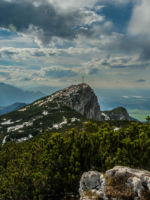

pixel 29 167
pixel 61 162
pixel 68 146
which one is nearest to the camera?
pixel 61 162

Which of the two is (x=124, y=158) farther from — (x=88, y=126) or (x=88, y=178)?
(x=88, y=126)

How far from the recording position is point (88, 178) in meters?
13.7

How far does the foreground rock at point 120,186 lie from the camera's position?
10.9 m

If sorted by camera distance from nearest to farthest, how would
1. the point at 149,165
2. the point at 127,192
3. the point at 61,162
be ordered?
the point at 127,192, the point at 149,165, the point at 61,162

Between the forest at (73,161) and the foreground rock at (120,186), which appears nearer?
the foreground rock at (120,186)

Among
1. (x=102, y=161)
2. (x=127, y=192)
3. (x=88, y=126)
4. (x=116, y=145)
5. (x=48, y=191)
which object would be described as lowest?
(x=48, y=191)

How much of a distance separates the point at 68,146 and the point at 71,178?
3.85 m

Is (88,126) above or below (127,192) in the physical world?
above

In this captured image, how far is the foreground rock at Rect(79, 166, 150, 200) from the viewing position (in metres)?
10.9

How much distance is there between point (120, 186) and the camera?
11.6 metres

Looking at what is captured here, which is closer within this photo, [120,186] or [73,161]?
[120,186]

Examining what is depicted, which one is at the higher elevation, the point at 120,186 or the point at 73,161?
the point at 73,161

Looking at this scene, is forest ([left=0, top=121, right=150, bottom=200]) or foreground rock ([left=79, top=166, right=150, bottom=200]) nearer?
foreground rock ([left=79, top=166, right=150, bottom=200])

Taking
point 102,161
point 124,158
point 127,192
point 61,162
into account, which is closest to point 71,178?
point 61,162
